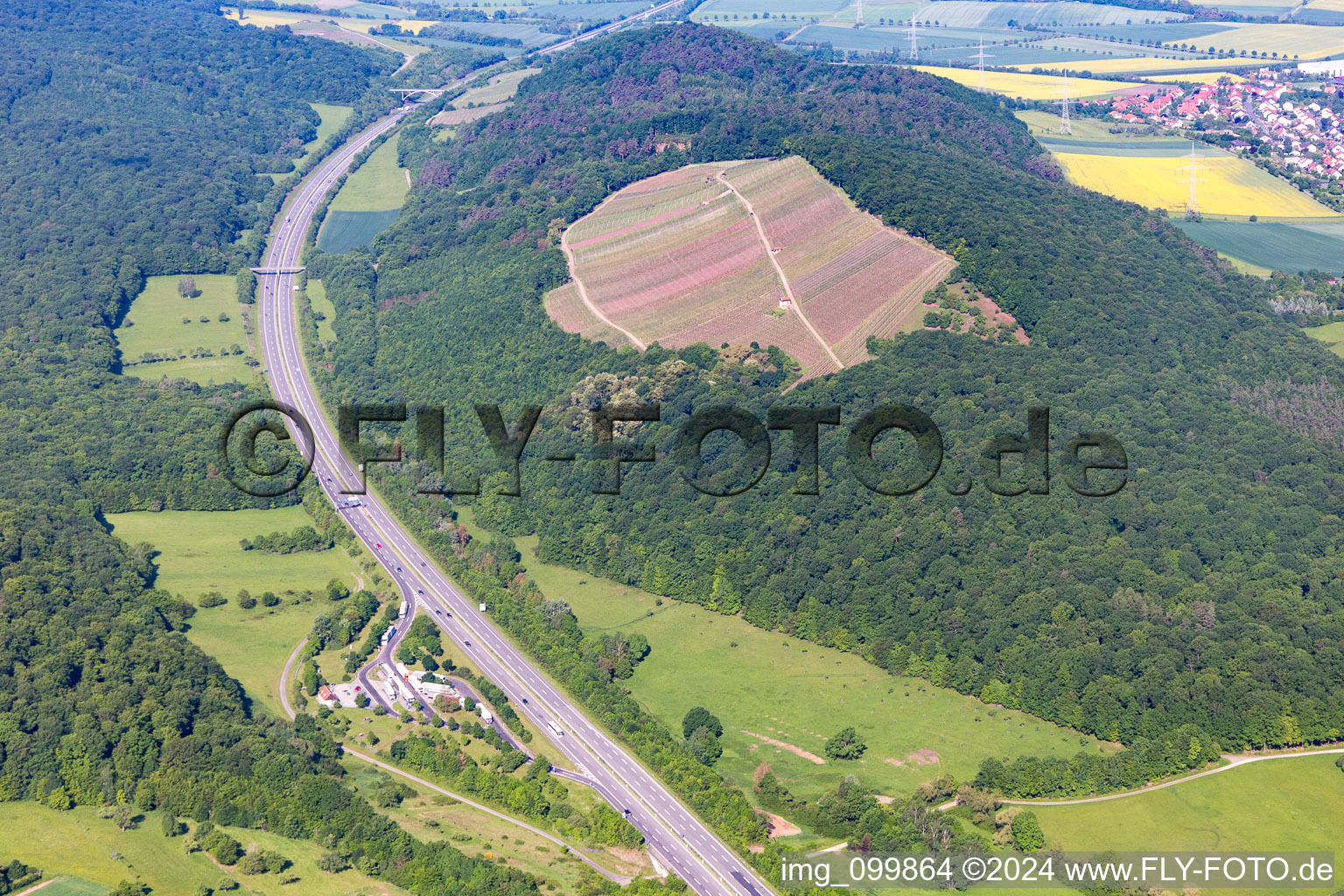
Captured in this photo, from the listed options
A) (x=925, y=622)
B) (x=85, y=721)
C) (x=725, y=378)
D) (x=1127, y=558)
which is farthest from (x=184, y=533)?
(x=1127, y=558)

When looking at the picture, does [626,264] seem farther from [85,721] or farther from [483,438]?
[85,721]

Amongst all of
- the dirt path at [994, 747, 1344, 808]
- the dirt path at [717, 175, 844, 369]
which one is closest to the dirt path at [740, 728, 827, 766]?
the dirt path at [994, 747, 1344, 808]

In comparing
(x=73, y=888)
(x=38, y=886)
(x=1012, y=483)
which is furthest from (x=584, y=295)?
(x=38, y=886)

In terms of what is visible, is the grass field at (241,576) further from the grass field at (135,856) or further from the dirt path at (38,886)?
the dirt path at (38,886)

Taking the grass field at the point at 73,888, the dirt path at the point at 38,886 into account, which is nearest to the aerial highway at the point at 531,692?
the grass field at the point at 73,888

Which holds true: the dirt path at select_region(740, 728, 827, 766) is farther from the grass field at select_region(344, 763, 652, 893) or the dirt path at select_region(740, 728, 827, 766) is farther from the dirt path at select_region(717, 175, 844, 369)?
the dirt path at select_region(717, 175, 844, 369)

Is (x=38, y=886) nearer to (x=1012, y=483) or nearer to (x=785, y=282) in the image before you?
(x=1012, y=483)
